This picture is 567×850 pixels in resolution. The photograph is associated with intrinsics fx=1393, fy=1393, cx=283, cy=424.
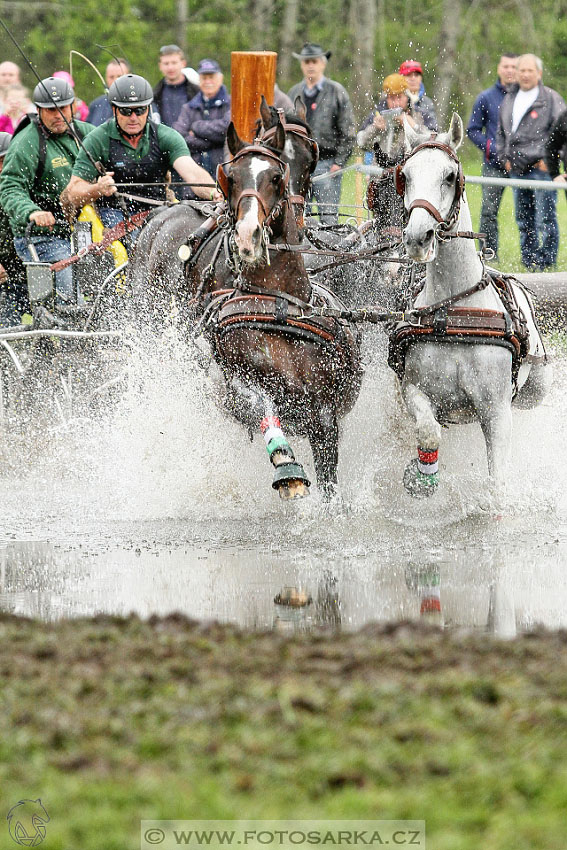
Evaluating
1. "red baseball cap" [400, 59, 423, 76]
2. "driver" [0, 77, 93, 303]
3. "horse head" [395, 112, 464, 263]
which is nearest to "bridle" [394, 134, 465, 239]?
"horse head" [395, 112, 464, 263]

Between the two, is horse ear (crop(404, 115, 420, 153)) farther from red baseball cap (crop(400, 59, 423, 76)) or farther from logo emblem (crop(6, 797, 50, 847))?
red baseball cap (crop(400, 59, 423, 76))

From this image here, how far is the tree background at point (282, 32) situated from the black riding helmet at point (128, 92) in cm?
1766

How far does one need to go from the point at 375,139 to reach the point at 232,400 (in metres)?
1.73

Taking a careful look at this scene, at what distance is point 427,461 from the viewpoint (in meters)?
7.33

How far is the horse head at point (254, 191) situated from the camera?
6711mm

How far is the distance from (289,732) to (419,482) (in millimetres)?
3634

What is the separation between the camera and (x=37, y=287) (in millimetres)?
9820

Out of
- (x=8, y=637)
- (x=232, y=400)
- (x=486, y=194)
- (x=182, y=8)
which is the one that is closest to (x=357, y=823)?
(x=8, y=637)

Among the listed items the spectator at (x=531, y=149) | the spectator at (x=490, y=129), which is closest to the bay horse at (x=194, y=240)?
the spectator at (x=490, y=129)

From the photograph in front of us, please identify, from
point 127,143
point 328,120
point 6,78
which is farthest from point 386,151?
point 6,78

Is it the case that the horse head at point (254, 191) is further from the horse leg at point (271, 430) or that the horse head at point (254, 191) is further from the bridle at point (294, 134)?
the horse leg at point (271, 430)

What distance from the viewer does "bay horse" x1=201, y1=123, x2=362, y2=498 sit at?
695 cm

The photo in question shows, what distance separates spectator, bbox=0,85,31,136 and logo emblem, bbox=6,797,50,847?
10.7 metres

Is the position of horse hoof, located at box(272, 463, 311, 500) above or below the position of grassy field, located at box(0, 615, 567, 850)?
above
